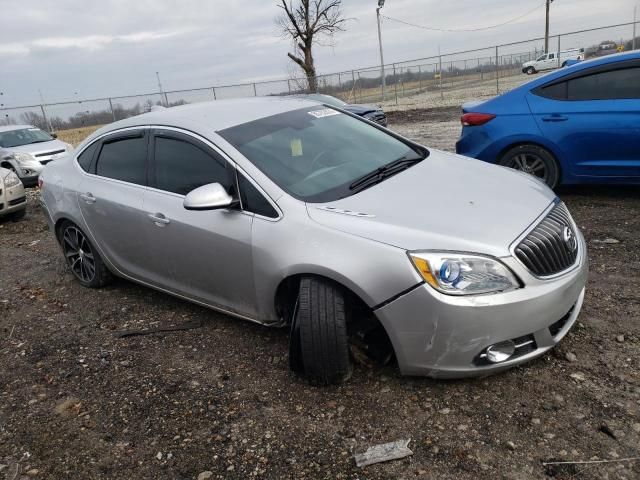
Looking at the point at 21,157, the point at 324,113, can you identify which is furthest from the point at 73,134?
the point at 324,113

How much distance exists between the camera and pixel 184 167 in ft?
11.8

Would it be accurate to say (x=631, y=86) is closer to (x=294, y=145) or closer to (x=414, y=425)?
(x=294, y=145)

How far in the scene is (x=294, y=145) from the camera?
11.6 feet

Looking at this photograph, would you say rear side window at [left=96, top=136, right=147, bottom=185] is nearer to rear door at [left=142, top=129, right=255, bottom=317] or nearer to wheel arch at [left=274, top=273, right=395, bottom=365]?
rear door at [left=142, top=129, right=255, bottom=317]

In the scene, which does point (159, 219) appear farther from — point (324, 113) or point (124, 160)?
point (324, 113)

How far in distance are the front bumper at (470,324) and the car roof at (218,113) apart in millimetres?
1818

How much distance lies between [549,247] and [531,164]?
3.35m

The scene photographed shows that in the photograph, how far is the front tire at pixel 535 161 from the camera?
5.62m

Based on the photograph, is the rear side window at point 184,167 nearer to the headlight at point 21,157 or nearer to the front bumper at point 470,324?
the front bumper at point 470,324

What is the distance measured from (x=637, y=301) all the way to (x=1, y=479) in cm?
397

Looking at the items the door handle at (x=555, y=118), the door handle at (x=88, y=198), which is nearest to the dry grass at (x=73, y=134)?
the door handle at (x=88, y=198)

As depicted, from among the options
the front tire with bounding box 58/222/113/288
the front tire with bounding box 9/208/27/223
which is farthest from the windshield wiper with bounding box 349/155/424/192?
the front tire with bounding box 9/208/27/223

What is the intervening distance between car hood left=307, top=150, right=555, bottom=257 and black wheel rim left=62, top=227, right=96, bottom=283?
8.84ft

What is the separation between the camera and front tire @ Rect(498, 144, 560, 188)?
5.62m
